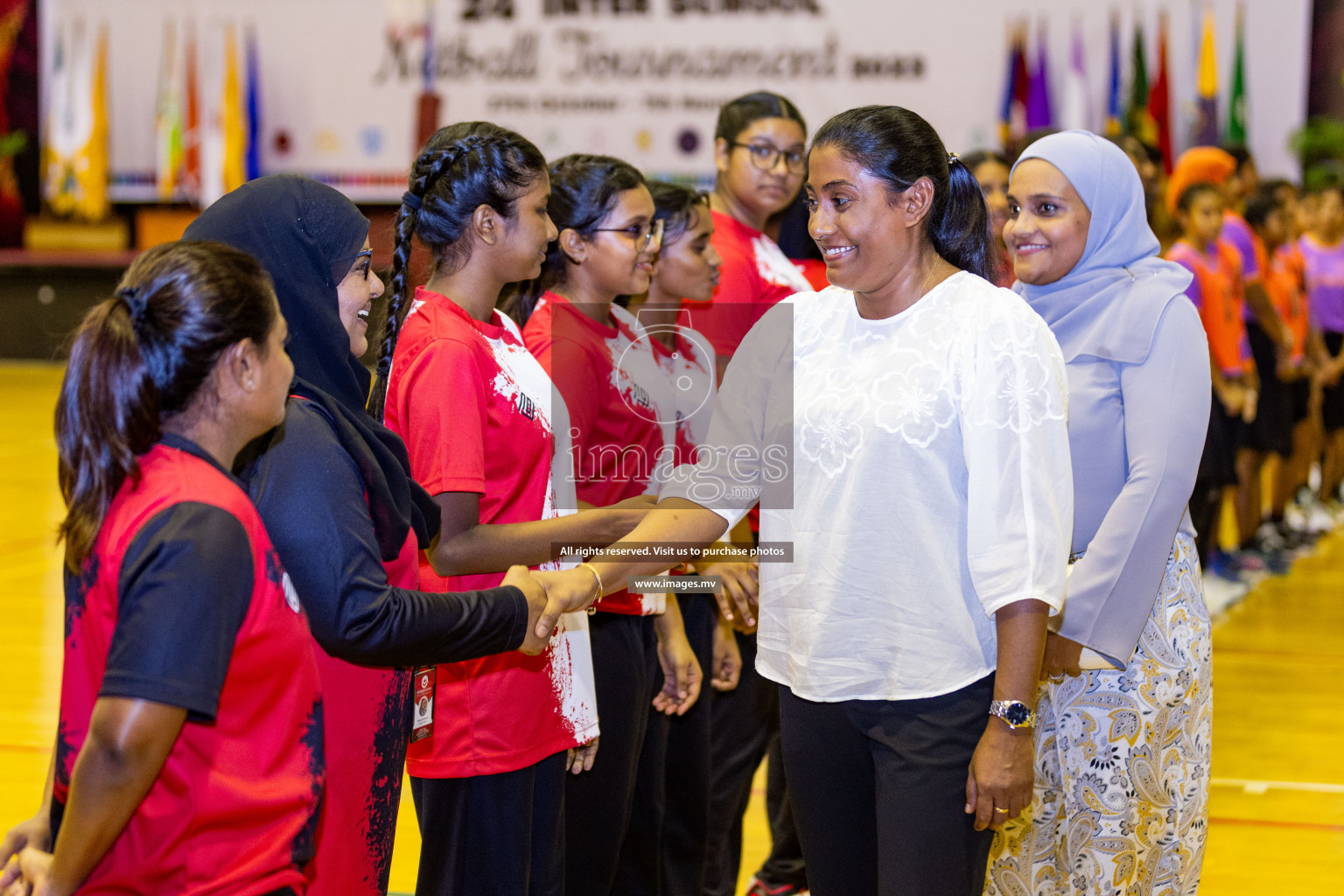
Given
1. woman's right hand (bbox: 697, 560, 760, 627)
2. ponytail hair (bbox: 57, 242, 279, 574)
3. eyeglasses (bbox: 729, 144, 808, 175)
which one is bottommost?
woman's right hand (bbox: 697, 560, 760, 627)

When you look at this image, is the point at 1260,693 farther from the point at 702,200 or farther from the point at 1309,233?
the point at 1309,233

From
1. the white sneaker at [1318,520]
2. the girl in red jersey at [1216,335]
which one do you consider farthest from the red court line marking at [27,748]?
the white sneaker at [1318,520]

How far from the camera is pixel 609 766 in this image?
215 cm

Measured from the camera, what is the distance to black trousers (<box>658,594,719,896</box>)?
2.51 m

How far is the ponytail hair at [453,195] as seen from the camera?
1911 mm

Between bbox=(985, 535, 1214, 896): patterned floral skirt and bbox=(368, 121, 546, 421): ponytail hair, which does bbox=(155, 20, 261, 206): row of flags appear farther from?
bbox=(985, 535, 1214, 896): patterned floral skirt

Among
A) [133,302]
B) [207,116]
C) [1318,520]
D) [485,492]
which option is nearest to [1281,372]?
[1318,520]

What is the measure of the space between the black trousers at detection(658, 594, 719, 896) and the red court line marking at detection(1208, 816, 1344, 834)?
1605mm

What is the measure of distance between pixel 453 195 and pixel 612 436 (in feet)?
1.70

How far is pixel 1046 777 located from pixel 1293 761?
2.12m

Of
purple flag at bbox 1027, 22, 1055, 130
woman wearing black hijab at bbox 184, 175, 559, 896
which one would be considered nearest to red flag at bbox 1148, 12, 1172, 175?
purple flag at bbox 1027, 22, 1055, 130

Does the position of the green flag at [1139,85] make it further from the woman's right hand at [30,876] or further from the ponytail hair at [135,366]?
the woman's right hand at [30,876]

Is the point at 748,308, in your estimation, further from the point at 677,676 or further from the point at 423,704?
the point at 423,704

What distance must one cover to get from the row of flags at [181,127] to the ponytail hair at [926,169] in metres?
12.0
